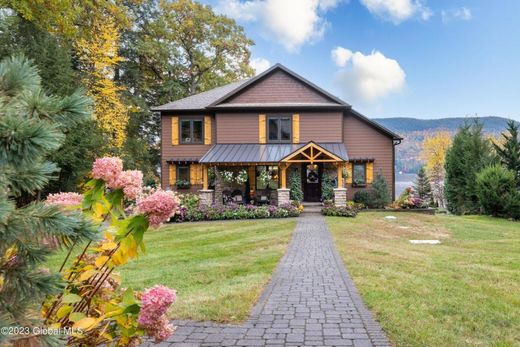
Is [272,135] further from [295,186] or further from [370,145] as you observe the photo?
[370,145]

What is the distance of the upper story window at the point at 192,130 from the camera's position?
70.6 ft

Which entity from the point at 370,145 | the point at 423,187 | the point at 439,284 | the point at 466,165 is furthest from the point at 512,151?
the point at 439,284

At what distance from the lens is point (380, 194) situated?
1984cm

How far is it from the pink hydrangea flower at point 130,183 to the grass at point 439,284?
10.3ft

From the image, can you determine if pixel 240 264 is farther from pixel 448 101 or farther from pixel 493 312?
pixel 448 101

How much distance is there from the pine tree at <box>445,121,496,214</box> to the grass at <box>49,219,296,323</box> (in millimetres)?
15229

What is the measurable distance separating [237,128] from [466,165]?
14.9m

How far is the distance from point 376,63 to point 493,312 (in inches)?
1147

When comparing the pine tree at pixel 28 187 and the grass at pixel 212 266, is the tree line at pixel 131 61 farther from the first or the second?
the pine tree at pixel 28 187

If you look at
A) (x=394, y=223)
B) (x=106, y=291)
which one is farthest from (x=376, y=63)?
(x=106, y=291)

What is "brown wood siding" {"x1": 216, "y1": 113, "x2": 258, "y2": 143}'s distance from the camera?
68.8 feet

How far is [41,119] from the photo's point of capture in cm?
138

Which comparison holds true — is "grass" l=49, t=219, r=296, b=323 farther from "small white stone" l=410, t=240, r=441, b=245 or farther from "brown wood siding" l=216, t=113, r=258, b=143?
"brown wood siding" l=216, t=113, r=258, b=143

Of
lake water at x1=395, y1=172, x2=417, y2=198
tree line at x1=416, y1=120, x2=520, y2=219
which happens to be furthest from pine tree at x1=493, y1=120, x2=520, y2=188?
lake water at x1=395, y1=172, x2=417, y2=198
